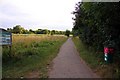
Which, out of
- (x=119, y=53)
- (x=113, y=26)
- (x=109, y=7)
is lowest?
(x=119, y=53)

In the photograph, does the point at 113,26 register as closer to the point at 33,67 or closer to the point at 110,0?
the point at 110,0

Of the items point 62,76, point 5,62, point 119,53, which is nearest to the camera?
point 62,76

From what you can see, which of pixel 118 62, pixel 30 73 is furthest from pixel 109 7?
pixel 30 73

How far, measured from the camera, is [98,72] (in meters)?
12.1

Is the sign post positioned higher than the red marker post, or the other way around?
the sign post

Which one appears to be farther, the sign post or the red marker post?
the sign post

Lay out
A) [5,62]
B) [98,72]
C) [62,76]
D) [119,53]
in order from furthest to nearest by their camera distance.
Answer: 1. [5,62]
2. [119,53]
3. [98,72]
4. [62,76]

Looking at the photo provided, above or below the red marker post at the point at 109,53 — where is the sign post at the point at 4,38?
above

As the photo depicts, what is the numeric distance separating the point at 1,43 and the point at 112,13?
6757 millimetres

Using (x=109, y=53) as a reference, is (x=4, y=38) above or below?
above

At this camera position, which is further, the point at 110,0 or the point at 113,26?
the point at 113,26

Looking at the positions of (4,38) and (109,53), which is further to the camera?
(4,38)

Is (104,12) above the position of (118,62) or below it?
above

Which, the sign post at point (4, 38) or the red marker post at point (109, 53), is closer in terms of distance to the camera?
the red marker post at point (109, 53)
